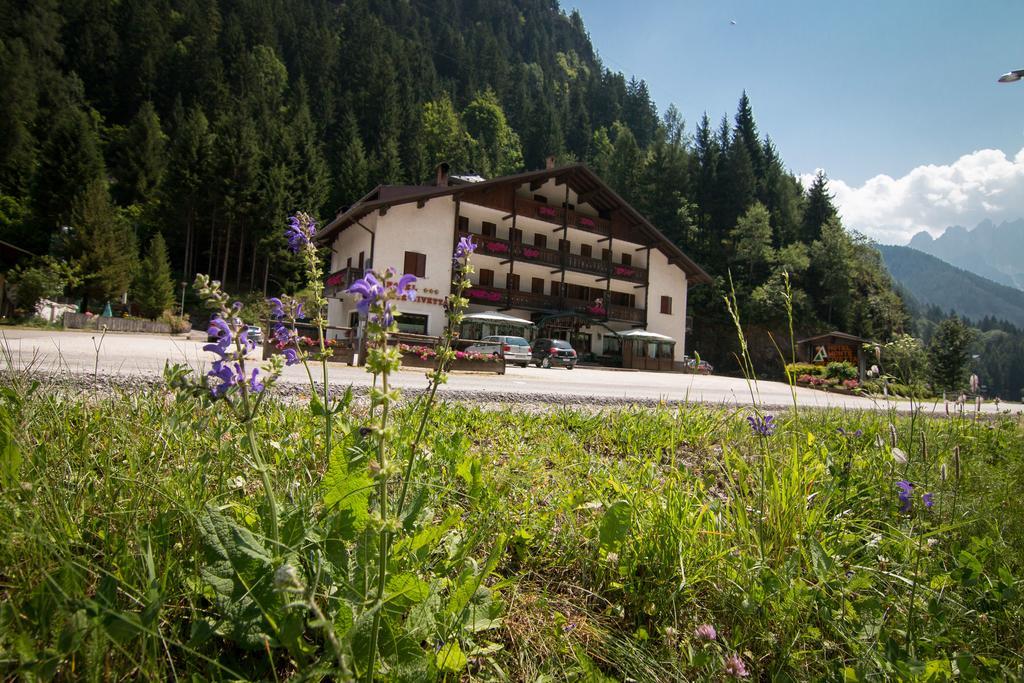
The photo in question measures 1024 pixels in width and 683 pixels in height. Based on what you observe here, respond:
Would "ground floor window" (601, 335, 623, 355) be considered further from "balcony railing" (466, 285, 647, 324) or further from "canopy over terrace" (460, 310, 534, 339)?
"canopy over terrace" (460, 310, 534, 339)

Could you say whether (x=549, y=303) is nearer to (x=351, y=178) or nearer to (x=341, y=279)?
(x=341, y=279)

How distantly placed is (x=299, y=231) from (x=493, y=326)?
27.8 m

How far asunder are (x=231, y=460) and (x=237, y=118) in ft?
175

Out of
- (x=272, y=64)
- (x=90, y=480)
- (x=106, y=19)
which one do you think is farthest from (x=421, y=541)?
(x=106, y=19)

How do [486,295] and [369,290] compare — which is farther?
[486,295]

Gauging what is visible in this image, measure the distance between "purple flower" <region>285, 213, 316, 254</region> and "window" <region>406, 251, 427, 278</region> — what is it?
2504 cm

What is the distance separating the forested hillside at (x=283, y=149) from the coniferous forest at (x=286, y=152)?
208 mm

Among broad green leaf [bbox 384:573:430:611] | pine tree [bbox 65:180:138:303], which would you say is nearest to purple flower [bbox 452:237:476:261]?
broad green leaf [bbox 384:573:430:611]

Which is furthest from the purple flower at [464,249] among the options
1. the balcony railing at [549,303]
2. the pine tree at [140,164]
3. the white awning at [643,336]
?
the pine tree at [140,164]

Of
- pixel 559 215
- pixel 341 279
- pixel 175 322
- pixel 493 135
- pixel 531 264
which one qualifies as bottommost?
pixel 175 322

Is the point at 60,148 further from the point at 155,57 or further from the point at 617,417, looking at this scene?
the point at 617,417

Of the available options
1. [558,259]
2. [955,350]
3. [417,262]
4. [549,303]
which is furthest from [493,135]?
[955,350]

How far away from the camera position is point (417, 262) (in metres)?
27.0

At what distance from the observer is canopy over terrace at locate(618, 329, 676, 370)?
107ft
